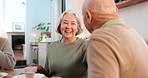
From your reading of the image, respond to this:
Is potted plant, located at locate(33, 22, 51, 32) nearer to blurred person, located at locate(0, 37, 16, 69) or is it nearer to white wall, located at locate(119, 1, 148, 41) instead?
blurred person, located at locate(0, 37, 16, 69)

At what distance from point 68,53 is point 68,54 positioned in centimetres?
1

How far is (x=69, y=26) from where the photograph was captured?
1.71 m

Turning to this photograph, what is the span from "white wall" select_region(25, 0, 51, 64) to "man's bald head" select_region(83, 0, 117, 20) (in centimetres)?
677

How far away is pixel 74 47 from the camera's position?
162cm

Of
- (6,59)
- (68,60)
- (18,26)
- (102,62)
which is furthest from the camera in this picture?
(18,26)

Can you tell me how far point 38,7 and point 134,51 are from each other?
717 cm

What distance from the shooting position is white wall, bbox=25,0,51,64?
7246 millimetres

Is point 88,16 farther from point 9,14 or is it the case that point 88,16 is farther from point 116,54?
point 9,14

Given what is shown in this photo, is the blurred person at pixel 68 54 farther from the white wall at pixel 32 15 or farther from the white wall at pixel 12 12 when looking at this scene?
the white wall at pixel 12 12

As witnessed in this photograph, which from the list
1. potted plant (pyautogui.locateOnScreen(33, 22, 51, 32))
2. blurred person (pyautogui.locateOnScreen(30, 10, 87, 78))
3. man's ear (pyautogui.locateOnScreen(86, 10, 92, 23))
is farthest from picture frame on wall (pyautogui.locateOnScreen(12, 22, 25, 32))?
man's ear (pyautogui.locateOnScreen(86, 10, 92, 23))

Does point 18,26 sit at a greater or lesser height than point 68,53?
greater

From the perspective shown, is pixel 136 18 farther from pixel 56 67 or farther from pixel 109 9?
pixel 109 9

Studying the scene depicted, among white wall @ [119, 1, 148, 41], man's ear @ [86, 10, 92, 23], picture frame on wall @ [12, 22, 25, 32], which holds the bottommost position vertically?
man's ear @ [86, 10, 92, 23]

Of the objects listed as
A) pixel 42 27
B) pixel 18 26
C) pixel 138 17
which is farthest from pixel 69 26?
pixel 18 26
